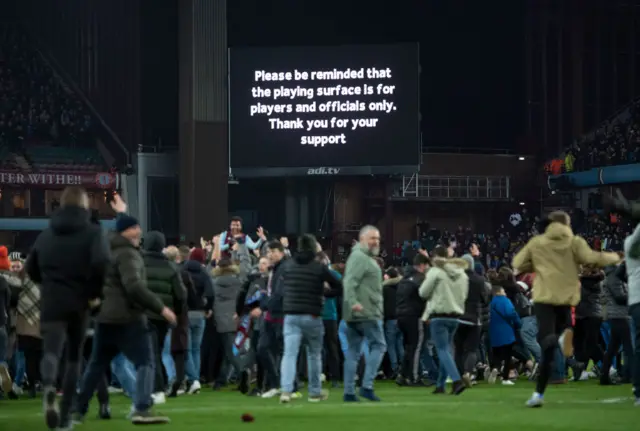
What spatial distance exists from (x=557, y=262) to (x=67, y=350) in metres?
4.64

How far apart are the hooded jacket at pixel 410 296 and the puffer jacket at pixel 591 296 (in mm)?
2139

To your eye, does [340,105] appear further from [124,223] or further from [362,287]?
[124,223]

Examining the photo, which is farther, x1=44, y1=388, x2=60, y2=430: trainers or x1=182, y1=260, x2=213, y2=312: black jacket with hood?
x1=182, y1=260, x2=213, y2=312: black jacket with hood

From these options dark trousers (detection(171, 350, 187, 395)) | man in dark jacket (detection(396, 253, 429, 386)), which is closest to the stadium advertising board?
man in dark jacket (detection(396, 253, 429, 386))

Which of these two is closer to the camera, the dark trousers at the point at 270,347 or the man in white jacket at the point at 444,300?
the man in white jacket at the point at 444,300

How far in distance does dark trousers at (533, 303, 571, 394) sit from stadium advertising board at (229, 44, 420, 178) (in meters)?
28.0

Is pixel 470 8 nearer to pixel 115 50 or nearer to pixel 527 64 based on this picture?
pixel 527 64

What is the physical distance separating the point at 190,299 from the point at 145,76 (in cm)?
3437

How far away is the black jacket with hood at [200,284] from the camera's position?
1817cm

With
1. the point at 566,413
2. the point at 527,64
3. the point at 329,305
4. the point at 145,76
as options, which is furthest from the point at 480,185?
the point at 566,413

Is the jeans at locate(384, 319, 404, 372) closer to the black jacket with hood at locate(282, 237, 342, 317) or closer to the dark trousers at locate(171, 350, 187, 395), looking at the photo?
the dark trousers at locate(171, 350, 187, 395)

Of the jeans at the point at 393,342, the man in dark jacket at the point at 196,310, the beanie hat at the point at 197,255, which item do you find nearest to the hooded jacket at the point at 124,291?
the man in dark jacket at the point at 196,310

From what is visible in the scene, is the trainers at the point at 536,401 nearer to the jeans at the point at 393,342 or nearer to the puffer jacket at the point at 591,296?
the puffer jacket at the point at 591,296

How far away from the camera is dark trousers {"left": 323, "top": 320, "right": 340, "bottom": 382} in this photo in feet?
62.4
